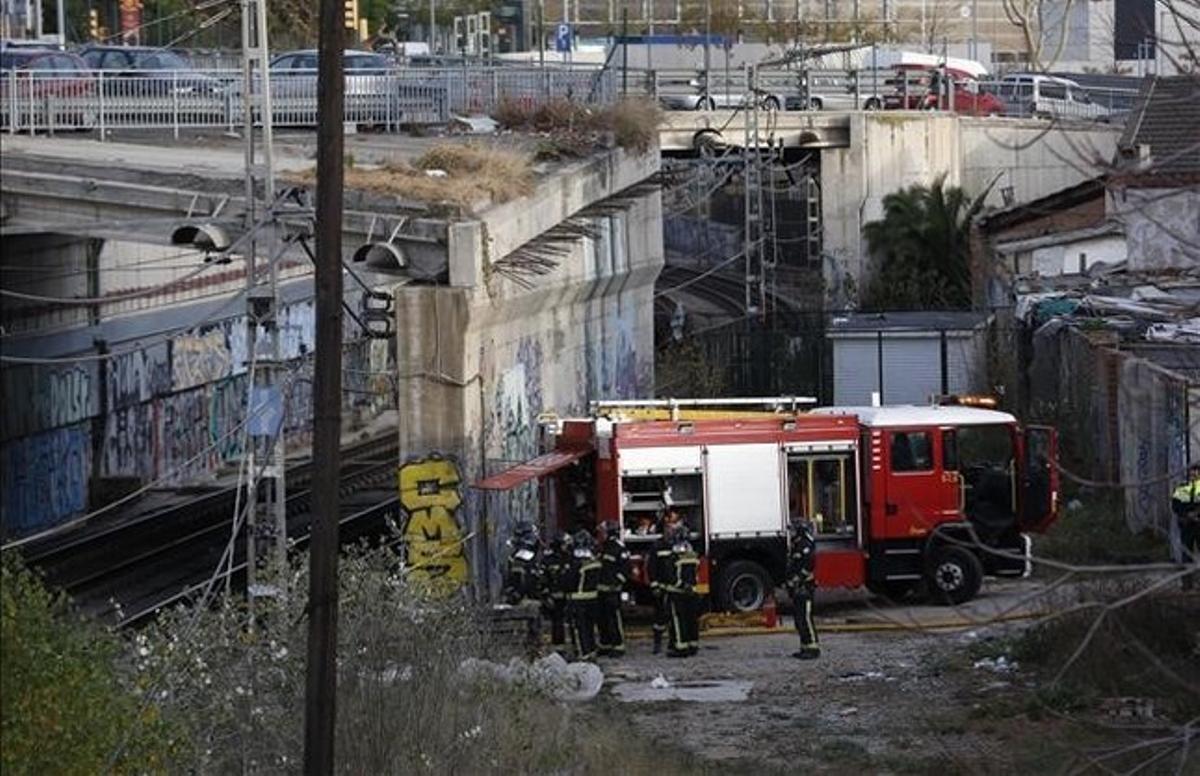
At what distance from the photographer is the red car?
63.7 metres

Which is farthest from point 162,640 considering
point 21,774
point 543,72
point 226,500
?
point 543,72

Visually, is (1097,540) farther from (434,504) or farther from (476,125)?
(476,125)

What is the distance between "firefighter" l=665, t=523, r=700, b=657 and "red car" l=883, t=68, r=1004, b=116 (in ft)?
127

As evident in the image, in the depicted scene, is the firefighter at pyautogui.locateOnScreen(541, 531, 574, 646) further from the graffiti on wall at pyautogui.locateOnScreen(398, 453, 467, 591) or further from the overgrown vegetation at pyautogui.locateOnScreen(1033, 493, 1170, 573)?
the overgrown vegetation at pyautogui.locateOnScreen(1033, 493, 1170, 573)

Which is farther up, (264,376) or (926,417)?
(264,376)

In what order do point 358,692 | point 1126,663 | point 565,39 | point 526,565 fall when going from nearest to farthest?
point 358,692 → point 1126,663 → point 526,565 → point 565,39

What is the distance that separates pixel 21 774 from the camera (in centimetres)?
1196

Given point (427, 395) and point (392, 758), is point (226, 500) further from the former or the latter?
point (392, 758)

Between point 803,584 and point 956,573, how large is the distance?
3270 mm

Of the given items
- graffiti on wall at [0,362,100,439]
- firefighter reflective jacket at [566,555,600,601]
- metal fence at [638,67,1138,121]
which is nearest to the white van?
metal fence at [638,67,1138,121]

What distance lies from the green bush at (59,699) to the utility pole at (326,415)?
944 millimetres

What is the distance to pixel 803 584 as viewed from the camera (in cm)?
2511

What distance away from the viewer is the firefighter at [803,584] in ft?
82.4

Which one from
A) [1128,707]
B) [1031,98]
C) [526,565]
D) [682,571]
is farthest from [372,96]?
[1128,707]
